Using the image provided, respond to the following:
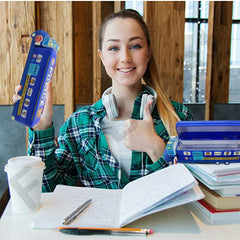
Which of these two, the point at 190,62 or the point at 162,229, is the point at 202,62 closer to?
the point at 190,62

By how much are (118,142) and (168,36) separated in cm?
145

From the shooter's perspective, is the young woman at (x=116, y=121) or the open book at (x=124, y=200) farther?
the young woman at (x=116, y=121)

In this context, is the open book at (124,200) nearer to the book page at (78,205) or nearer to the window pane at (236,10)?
the book page at (78,205)

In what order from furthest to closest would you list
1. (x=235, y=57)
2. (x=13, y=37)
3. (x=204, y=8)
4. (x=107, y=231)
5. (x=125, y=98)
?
1. (x=235, y=57)
2. (x=204, y=8)
3. (x=13, y=37)
4. (x=125, y=98)
5. (x=107, y=231)

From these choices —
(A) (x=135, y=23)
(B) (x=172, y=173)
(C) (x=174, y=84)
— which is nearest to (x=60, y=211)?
(B) (x=172, y=173)

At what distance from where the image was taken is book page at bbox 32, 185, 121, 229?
22.4 inches

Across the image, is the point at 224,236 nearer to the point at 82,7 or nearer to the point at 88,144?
the point at 88,144

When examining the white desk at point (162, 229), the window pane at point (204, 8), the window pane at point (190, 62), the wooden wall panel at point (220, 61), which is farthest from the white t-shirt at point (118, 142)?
the window pane at point (204, 8)

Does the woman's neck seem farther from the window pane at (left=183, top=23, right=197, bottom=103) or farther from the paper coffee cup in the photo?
the window pane at (left=183, top=23, right=197, bottom=103)

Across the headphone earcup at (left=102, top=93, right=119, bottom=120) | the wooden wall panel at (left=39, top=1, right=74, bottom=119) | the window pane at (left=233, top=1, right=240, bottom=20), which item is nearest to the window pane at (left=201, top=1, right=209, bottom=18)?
the window pane at (left=233, top=1, right=240, bottom=20)

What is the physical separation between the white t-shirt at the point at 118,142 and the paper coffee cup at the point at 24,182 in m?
0.56

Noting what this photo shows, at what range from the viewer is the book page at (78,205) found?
568 mm

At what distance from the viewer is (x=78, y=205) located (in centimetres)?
66

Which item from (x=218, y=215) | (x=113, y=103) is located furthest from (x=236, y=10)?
(x=218, y=215)
